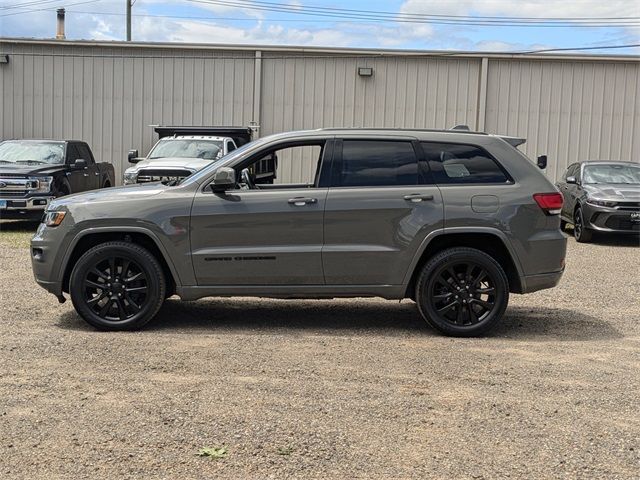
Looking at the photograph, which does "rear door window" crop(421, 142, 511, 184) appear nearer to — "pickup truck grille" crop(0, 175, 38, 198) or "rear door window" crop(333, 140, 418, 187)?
"rear door window" crop(333, 140, 418, 187)

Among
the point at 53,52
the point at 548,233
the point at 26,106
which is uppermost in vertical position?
the point at 53,52

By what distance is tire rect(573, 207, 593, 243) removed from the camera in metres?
13.7

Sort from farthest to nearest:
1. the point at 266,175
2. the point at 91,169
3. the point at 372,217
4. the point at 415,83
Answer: the point at 415,83 < the point at 91,169 < the point at 266,175 < the point at 372,217

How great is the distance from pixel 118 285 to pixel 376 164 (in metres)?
2.48

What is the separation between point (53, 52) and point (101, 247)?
16743mm

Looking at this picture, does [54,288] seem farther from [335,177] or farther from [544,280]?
[544,280]

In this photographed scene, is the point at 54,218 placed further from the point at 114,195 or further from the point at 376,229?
the point at 376,229

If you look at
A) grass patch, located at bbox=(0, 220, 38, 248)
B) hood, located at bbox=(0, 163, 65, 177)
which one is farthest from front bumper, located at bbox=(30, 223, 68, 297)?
hood, located at bbox=(0, 163, 65, 177)

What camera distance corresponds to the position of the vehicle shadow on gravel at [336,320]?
664 centimetres

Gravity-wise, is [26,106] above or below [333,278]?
above

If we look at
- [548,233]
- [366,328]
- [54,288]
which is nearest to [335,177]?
[366,328]

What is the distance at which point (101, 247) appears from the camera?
6.39 metres

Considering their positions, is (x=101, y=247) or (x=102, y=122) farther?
(x=102, y=122)

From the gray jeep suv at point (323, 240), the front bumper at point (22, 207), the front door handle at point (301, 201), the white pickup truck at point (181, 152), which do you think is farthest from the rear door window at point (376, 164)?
the front bumper at point (22, 207)
